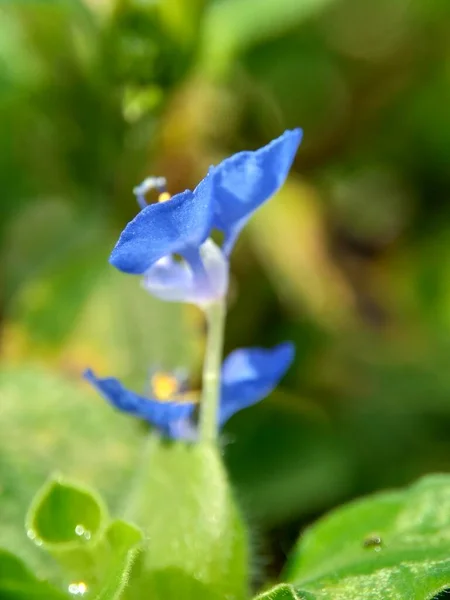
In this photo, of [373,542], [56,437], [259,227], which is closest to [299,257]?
[259,227]

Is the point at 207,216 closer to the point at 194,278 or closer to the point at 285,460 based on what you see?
the point at 194,278

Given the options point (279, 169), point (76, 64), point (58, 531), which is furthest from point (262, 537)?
point (76, 64)

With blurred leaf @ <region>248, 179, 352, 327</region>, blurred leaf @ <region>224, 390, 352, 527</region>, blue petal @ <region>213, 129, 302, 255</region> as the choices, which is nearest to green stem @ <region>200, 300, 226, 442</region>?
blue petal @ <region>213, 129, 302, 255</region>

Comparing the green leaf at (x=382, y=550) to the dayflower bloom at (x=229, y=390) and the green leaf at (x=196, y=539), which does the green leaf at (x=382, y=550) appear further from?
the dayflower bloom at (x=229, y=390)

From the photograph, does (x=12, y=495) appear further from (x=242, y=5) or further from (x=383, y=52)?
(x=383, y=52)

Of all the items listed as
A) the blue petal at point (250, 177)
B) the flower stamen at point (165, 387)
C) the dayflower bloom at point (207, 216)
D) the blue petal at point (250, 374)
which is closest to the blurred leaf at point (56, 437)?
the flower stamen at point (165, 387)

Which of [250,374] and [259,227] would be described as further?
[259,227]

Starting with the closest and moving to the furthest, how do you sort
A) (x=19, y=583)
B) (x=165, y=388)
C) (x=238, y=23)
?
(x=19, y=583) → (x=165, y=388) → (x=238, y=23)
